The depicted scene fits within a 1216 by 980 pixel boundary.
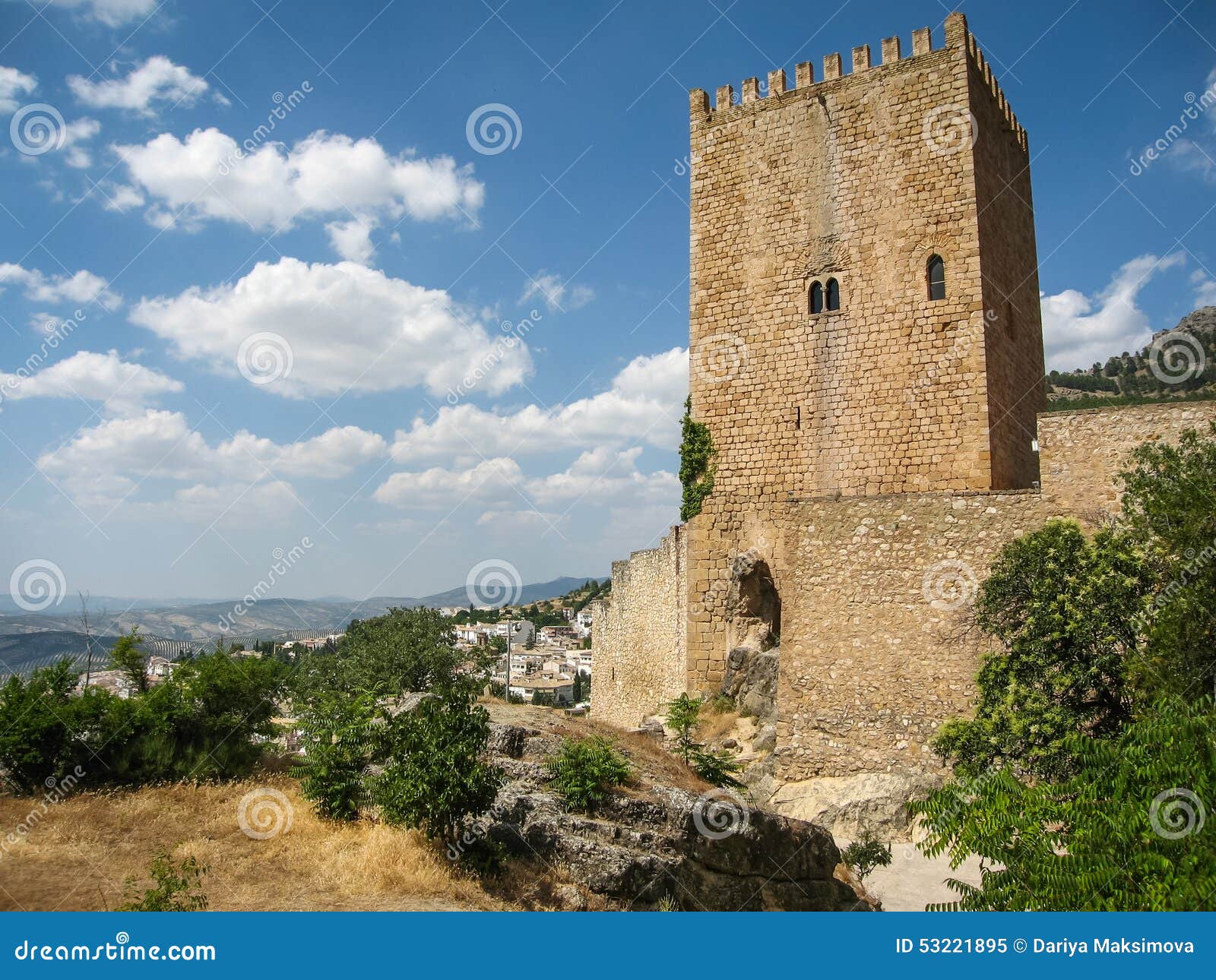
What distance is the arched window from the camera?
53.4ft

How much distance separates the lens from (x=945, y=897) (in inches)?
423

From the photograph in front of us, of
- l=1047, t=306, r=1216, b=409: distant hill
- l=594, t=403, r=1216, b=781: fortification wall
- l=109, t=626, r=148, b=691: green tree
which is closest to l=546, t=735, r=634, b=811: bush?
l=594, t=403, r=1216, b=781: fortification wall

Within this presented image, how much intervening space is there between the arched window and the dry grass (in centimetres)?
1333

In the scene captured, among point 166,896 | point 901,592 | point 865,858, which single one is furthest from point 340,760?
point 901,592

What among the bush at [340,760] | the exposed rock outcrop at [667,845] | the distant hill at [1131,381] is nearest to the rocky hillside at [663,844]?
the exposed rock outcrop at [667,845]

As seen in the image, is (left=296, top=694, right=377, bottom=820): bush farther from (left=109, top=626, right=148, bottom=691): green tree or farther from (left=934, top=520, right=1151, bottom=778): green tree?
(left=934, top=520, right=1151, bottom=778): green tree

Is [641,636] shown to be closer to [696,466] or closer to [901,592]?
[696,466]

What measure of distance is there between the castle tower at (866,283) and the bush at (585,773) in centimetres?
878

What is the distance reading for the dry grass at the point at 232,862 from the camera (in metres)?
7.00

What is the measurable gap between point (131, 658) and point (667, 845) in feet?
27.3

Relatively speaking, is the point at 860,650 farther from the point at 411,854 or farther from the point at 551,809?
the point at 411,854

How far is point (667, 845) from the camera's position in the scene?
8.93 meters

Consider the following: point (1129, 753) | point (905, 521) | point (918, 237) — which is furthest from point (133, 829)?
point (918, 237)

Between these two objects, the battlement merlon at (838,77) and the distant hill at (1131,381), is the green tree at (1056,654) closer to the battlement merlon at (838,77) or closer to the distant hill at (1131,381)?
the battlement merlon at (838,77)
